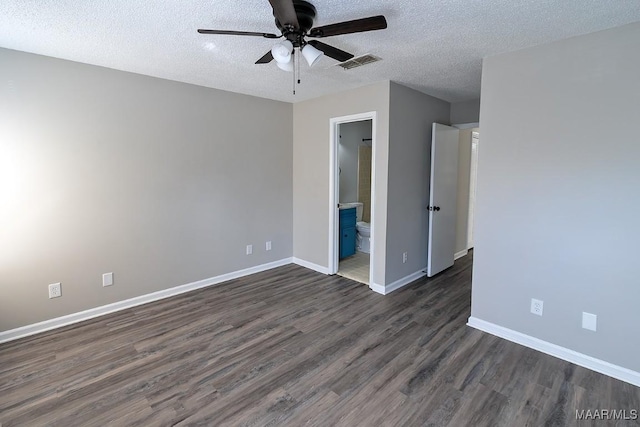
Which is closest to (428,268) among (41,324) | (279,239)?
(279,239)

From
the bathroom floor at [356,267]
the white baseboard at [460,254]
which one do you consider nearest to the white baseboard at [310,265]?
the bathroom floor at [356,267]

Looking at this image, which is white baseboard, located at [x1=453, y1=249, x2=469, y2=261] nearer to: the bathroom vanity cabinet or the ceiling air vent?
the bathroom vanity cabinet

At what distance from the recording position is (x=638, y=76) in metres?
2.07

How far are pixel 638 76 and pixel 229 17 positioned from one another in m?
2.74

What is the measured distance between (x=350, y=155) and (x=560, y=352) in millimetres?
4317

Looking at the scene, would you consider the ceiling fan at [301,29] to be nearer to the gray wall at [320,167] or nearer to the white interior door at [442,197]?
the gray wall at [320,167]

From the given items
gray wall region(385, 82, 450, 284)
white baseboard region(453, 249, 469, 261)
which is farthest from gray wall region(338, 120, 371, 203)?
white baseboard region(453, 249, 469, 261)

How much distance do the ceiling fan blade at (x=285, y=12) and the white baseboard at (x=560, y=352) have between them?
2.88 meters

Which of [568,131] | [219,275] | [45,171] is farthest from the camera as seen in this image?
[219,275]

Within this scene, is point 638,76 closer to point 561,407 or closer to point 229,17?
point 561,407

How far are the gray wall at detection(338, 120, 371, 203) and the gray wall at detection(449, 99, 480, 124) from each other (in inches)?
69.4

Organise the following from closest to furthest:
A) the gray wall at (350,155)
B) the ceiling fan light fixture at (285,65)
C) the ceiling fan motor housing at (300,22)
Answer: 1. the ceiling fan motor housing at (300,22)
2. the ceiling fan light fixture at (285,65)
3. the gray wall at (350,155)

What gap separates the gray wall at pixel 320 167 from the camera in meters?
3.58

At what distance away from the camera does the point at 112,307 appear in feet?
10.5
